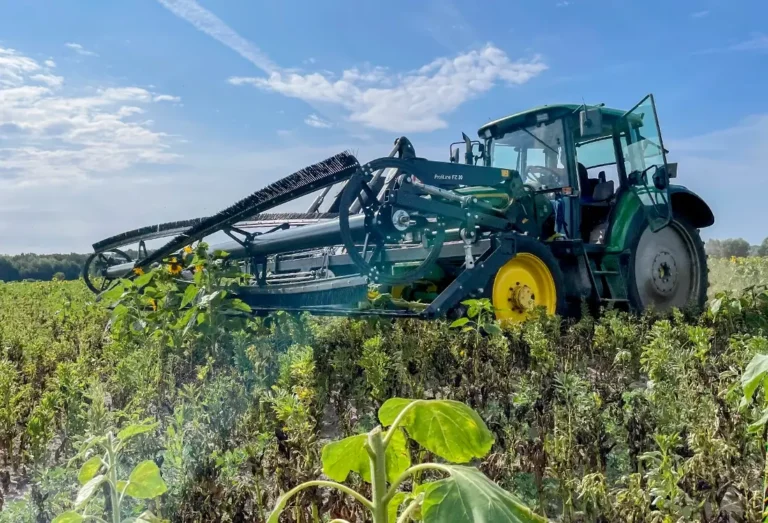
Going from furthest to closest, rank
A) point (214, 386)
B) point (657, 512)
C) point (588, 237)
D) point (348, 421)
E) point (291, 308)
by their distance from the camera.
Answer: point (588, 237) → point (291, 308) → point (214, 386) → point (348, 421) → point (657, 512)

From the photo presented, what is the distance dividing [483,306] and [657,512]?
2.73 m

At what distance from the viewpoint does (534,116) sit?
6660 mm

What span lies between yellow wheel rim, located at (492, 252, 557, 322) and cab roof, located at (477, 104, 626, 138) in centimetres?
175

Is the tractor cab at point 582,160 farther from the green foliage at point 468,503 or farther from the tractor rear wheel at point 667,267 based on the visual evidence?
the green foliage at point 468,503

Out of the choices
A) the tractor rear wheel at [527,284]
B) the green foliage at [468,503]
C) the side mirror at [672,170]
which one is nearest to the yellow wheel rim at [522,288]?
the tractor rear wheel at [527,284]

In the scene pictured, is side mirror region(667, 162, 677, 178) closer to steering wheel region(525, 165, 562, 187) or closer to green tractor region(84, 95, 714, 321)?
green tractor region(84, 95, 714, 321)

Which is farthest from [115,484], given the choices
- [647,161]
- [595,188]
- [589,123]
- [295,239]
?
[647,161]

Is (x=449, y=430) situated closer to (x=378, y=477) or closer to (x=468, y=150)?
(x=378, y=477)

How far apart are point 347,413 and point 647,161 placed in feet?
17.4

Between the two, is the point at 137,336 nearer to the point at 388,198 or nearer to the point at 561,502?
the point at 388,198

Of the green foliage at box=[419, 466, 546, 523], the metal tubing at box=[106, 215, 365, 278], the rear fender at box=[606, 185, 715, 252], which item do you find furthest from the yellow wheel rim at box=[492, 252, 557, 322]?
the green foliage at box=[419, 466, 546, 523]

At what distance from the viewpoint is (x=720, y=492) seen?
1.88m

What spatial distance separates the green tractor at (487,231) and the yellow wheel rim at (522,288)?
13 millimetres

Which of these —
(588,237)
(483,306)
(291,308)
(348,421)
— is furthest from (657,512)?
(588,237)
